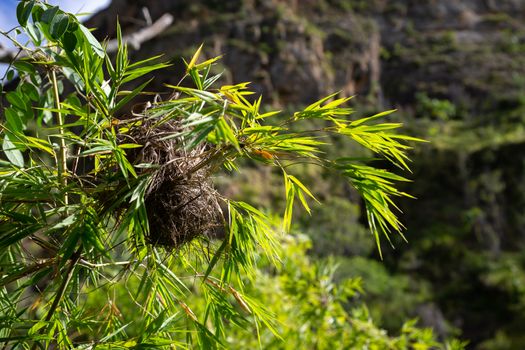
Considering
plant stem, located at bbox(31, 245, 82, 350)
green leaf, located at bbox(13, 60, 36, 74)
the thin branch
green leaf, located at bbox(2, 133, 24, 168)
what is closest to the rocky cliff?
the thin branch

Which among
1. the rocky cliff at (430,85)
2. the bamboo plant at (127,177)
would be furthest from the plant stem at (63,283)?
the rocky cliff at (430,85)

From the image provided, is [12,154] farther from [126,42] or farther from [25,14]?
[126,42]

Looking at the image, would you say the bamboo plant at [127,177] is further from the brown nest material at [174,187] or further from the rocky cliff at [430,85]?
the rocky cliff at [430,85]

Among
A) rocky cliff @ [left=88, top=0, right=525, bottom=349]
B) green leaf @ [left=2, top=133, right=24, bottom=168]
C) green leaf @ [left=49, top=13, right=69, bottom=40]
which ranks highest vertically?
green leaf @ [left=49, top=13, right=69, bottom=40]

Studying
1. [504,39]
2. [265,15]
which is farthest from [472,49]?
[265,15]

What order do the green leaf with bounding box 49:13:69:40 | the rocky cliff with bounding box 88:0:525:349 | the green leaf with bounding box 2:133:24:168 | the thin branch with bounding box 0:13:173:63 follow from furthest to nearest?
the rocky cliff with bounding box 88:0:525:349 < the thin branch with bounding box 0:13:173:63 < the green leaf with bounding box 2:133:24:168 < the green leaf with bounding box 49:13:69:40

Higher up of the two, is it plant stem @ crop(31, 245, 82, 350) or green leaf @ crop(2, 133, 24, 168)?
green leaf @ crop(2, 133, 24, 168)

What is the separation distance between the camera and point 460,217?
13.9 meters

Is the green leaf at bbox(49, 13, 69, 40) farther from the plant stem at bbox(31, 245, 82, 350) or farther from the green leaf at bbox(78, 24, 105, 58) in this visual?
the plant stem at bbox(31, 245, 82, 350)

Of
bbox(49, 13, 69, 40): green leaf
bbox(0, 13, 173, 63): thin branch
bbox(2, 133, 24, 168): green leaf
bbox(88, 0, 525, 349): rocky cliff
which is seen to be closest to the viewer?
bbox(49, 13, 69, 40): green leaf

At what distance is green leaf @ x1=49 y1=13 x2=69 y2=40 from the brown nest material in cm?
19

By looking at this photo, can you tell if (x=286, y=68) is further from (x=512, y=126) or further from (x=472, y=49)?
(x=472, y=49)

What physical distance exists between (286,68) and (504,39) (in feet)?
29.1

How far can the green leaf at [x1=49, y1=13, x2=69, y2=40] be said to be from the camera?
971mm
